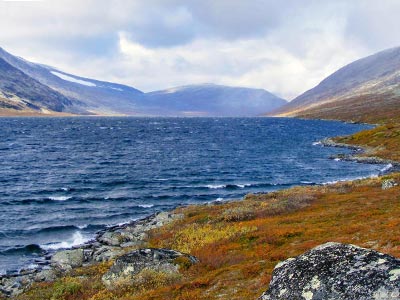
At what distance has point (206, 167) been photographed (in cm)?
8831

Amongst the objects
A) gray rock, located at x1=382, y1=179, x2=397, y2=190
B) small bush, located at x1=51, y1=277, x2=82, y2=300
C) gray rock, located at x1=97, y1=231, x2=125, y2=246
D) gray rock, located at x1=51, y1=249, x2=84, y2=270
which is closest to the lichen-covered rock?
small bush, located at x1=51, y1=277, x2=82, y2=300

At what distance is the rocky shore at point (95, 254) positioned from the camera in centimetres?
2822

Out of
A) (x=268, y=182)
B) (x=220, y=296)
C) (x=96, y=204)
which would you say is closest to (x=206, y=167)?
(x=268, y=182)

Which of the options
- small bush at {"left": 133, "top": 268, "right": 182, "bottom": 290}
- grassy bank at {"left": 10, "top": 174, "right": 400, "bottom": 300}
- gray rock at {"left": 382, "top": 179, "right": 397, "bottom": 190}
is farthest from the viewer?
gray rock at {"left": 382, "top": 179, "right": 397, "bottom": 190}

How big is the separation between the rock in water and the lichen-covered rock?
38.4 ft

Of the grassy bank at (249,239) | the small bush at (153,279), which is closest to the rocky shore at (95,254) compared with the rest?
the small bush at (153,279)

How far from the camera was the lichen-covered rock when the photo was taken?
20.9 metres

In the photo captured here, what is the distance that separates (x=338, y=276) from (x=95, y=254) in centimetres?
2895

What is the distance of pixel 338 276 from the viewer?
375 inches

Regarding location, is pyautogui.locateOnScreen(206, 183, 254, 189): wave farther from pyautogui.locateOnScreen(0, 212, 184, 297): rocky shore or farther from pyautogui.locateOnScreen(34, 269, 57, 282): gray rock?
pyautogui.locateOnScreen(34, 269, 57, 282): gray rock

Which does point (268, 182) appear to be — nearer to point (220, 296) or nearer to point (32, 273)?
point (32, 273)

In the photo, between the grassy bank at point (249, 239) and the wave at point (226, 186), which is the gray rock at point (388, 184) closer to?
the grassy bank at point (249, 239)

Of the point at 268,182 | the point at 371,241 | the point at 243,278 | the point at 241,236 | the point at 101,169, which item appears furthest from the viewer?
the point at 101,169

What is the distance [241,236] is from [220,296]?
1342 cm
